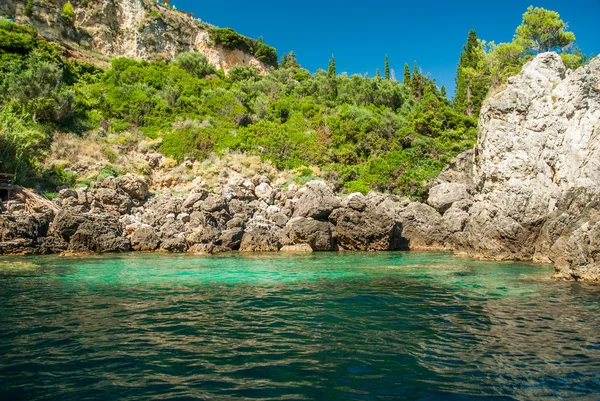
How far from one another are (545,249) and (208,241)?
17.4 metres

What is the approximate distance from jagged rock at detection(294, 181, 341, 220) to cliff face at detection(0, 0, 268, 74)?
40.7m

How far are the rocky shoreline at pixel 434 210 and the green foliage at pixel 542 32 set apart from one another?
13.3 meters

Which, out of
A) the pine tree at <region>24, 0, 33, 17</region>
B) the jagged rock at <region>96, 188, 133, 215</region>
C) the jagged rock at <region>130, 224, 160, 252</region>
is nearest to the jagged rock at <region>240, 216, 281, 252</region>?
the jagged rock at <region>130, 224, 160, 252</region>

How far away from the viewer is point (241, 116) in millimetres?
43469

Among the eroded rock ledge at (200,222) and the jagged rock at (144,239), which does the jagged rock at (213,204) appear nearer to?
the eroded rock ledge at (200,222)

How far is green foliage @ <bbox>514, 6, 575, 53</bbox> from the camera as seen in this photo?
35000mm

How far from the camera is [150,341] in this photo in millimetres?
6336

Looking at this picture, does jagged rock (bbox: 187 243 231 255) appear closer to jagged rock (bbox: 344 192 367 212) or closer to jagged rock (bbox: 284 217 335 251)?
jagged rock (bbox: 284 217 335 251)

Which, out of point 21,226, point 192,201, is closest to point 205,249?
point 192,201

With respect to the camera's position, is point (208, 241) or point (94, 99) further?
point (94, 99)

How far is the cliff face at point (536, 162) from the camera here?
760 inches

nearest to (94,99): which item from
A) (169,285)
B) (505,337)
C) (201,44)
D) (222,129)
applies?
(222,129)

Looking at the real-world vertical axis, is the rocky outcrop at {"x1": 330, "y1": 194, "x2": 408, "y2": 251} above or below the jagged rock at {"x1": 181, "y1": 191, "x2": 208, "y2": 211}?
below

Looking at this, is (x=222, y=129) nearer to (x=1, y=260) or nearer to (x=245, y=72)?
(x=245, y=72)
